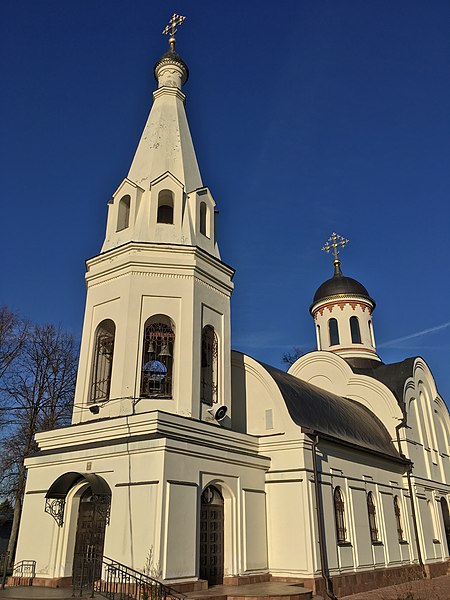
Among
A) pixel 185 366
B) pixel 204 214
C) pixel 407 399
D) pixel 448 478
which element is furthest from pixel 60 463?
pixel 448 478

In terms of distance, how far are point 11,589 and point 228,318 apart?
8.39 metres

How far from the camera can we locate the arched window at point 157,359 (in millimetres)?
13383

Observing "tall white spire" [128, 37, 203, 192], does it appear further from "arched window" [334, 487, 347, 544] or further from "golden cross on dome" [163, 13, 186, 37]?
"arched window" [334, 487, 347, 544]

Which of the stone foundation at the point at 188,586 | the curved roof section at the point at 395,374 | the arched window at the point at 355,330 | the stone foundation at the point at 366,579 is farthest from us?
the arched window at the point at 355,330

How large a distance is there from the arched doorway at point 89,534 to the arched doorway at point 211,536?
2319 millimetres

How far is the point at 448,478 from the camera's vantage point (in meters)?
24.3

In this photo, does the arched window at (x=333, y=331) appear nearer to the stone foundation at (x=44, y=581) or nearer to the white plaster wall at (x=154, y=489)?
the white plaster wall at (x=154, y=489)

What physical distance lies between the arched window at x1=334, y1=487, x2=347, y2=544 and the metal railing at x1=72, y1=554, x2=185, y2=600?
6.36 m

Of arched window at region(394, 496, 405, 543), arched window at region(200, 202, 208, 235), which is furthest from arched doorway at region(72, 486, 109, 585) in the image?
arched window at region(394, 496, 405, 543)

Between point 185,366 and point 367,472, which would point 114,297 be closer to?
point 185,366

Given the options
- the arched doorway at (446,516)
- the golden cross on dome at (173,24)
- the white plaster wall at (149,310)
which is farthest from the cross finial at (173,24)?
the arched doorway at (446,516)

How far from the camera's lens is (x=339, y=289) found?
1101 inches

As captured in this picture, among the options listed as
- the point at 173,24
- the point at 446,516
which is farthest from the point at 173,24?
the point at 446,516

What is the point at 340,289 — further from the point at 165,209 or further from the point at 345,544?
the point at 345,544
